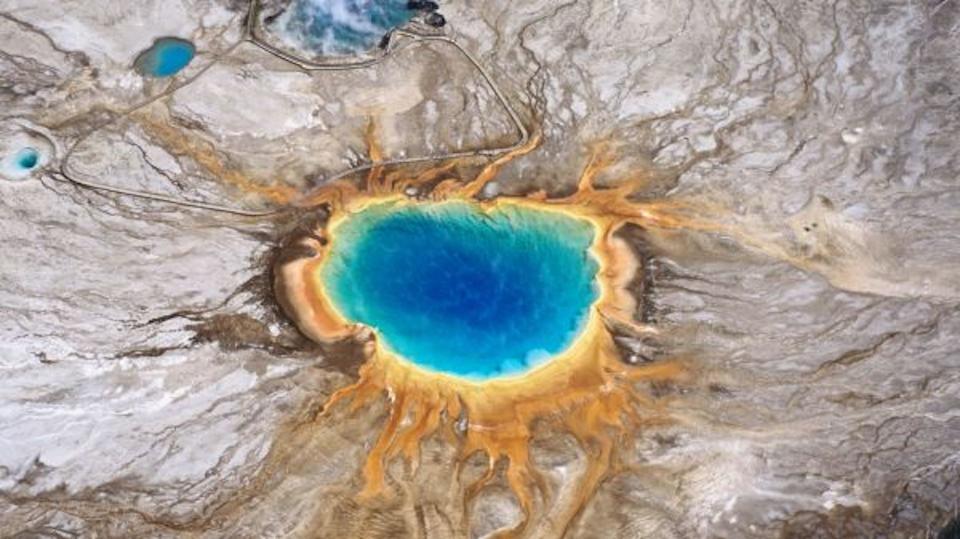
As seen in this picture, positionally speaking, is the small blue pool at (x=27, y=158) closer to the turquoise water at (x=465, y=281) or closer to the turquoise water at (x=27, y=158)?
the turquoise water at (x=27, y=158)

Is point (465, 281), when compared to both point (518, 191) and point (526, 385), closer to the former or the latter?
point (518, 191)

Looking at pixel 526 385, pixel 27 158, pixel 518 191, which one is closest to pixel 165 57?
pixel 27 158

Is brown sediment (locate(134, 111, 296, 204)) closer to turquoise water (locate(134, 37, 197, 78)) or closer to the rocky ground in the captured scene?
the rocky ground

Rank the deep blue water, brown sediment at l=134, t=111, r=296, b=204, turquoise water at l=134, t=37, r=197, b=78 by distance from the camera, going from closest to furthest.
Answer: brown sediment at l=134, t=111, r=296, b=204
turquoise water at l=134, t=37, r=197, b=78
the deep blue water

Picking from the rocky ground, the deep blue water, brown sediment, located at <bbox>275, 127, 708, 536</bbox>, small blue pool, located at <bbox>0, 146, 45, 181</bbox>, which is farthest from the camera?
the deep blue water

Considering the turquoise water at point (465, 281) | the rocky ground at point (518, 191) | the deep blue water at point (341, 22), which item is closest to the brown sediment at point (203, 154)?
the rocky ground at point (518, 191)

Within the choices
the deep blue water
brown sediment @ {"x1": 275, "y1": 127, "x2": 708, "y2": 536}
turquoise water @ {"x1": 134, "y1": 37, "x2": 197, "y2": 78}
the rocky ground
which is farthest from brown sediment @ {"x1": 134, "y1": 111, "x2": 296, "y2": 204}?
the deep blue water

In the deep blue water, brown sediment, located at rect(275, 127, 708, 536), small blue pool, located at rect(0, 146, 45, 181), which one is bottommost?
brown sediment, located at rect(275, 127, 708, 536)
